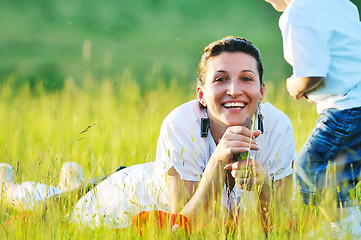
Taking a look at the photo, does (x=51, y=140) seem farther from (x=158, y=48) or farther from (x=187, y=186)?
(x=158, y=48)

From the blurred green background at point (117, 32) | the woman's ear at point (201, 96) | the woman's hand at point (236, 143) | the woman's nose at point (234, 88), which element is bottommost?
the woman's hand at point (236, 143)

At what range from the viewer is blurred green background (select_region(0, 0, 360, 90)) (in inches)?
555

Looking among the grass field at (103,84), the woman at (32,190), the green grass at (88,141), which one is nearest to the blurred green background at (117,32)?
the grass field at (103,84)

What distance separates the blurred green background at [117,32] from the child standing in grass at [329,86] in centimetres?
1028

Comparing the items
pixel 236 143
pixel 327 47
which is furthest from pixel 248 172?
pixel 327 47

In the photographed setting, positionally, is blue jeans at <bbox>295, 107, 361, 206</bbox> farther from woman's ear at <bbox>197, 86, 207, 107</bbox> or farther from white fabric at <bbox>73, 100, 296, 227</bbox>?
woman's ear at <bbox>197, 86, 207, 107</bbox>

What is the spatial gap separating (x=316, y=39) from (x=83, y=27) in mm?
16818

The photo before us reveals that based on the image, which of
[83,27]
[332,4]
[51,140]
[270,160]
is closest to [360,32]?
[332,4]

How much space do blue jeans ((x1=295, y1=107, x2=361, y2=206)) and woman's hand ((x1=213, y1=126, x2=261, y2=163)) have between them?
299mm

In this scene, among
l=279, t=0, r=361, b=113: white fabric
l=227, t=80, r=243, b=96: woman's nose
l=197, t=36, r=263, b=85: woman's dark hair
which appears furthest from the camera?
l=197, t=36, r=263, b=85: woman's dark hair

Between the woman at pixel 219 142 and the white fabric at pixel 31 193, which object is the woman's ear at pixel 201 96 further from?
the white fabric at pixel 31 193

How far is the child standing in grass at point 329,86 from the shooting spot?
267 centimetres

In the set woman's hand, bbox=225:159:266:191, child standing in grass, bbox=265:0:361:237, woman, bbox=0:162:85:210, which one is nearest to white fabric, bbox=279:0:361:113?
child standing in grass, bbox=265:0:361:237

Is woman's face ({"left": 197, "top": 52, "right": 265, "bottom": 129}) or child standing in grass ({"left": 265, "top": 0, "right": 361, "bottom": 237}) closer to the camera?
child standing in grass ({"left": 265, "top": 0, "right": 361, "bottom": 237})
